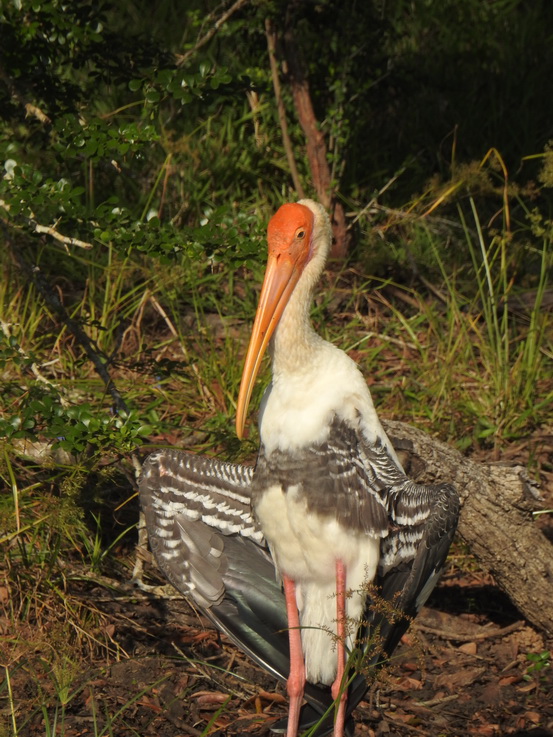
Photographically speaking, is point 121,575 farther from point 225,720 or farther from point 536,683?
point 536,683

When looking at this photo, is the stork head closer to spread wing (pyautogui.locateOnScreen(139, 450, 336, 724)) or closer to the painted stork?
the painted stork

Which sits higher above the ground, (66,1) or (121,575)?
(66,1)

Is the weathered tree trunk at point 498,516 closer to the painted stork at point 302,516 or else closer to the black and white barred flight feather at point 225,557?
the painted stork at point 302,516

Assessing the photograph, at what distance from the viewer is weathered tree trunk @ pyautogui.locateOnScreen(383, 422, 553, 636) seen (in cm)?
376

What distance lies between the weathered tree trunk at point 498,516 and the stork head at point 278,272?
670mm

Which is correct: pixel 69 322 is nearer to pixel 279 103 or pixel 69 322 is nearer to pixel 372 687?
pixel 372 687

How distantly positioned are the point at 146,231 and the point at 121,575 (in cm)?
141

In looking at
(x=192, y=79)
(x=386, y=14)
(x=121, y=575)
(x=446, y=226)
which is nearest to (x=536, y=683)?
(x=121, y=575)

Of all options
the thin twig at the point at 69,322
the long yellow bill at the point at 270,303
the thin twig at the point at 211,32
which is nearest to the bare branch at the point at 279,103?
the thin twig at the point at 211,32

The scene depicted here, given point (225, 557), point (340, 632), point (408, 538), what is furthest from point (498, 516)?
point (225, 557)

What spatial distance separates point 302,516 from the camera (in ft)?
11.2

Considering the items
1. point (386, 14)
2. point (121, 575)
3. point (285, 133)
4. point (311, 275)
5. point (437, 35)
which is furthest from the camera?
point (437, 35)

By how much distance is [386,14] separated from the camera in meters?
6.79

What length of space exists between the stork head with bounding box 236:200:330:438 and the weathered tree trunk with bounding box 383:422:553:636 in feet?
2.20
